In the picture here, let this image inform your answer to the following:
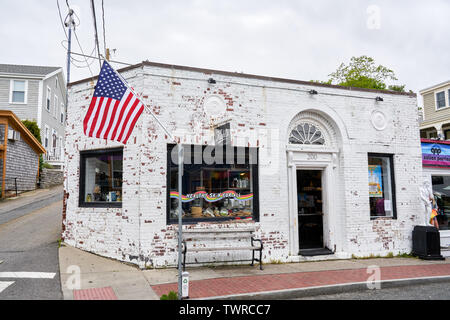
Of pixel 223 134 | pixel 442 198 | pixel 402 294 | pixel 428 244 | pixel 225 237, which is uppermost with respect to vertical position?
pixel 223 134

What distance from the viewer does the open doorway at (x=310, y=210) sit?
916 centimetres

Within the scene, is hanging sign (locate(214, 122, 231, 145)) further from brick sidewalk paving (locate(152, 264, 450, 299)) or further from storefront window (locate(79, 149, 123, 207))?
brick sidewalk paving (locate(152, 264, 450, 299))

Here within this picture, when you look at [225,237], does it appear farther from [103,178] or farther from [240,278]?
[103,178]

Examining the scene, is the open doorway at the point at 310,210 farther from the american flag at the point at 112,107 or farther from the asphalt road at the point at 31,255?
the asphalt road at the point at 31,255

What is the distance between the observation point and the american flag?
605 centimetres

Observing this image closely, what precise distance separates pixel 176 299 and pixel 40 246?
539cm

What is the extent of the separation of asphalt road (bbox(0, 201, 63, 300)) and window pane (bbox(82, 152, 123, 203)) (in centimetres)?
166

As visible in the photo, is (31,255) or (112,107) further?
(31,255)

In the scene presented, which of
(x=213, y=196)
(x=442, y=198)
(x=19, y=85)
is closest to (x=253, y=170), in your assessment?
(x=213, y=196)

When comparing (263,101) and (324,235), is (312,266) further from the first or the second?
(263,101)

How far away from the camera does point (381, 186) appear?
9.88m

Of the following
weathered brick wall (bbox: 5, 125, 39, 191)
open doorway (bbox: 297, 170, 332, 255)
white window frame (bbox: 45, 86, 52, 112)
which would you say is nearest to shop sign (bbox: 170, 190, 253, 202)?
open doorway (bbox: 297, 170, 332, 255)

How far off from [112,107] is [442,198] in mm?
10447

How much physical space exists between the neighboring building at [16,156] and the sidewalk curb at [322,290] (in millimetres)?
14977
